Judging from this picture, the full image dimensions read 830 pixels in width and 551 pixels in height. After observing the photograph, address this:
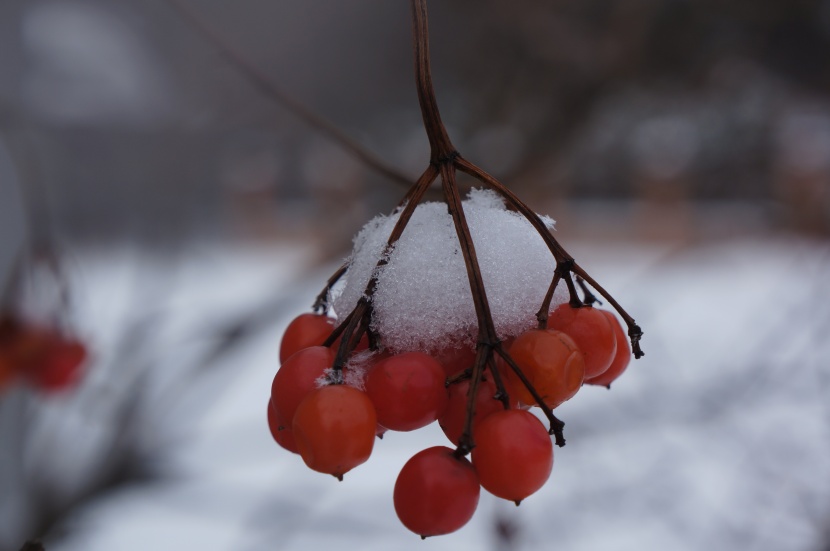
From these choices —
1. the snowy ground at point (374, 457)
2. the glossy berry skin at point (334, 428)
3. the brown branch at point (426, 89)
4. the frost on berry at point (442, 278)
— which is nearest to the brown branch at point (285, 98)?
the frost on berry at point (442, 278)

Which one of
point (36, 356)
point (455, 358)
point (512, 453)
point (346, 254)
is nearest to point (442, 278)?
point (455, 358)

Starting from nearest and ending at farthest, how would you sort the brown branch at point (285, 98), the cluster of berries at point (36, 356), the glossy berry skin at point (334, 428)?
the glossy berry skin at point (334, 428) → the brown branch at point (285, 98) → the cluster of berries at point (36, 356)

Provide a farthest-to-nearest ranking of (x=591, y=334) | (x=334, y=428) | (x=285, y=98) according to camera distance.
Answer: (x=285, y=98) < (x=591, y=334) < (x=334, y=428)

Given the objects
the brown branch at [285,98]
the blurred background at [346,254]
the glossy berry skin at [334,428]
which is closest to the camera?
A: the glossy berry skin at [334,428]

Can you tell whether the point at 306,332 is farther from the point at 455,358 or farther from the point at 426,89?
the point at 426,89

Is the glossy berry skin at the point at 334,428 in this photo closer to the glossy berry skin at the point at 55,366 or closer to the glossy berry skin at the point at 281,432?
the glossy berry skin at the point at 281,432

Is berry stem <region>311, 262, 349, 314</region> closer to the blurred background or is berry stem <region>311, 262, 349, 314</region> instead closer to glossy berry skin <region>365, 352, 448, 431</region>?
glossy berry skin <region>365, 352, 448, 431</region>
